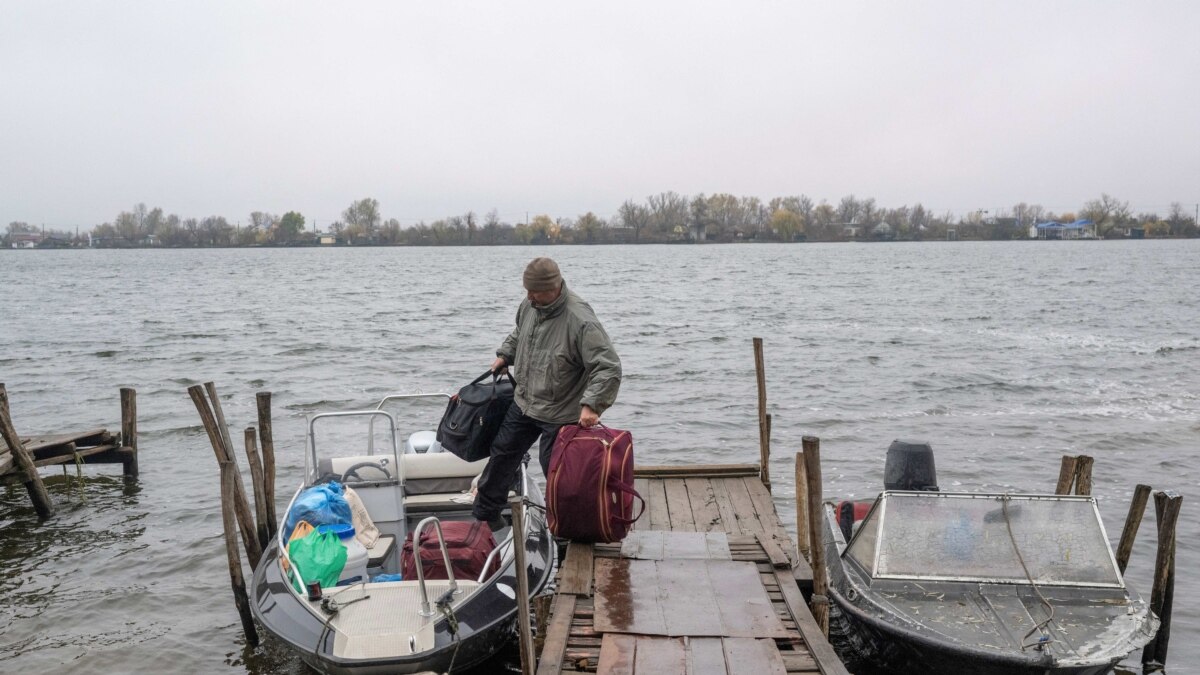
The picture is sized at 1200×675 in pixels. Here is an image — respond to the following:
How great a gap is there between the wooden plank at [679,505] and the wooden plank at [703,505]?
0.04 metres

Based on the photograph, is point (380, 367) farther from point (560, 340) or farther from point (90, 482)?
point (560, 340)

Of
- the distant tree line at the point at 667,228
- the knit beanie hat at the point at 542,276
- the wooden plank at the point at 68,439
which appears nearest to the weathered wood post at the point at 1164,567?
the knit beanie hat at the point at 542,276

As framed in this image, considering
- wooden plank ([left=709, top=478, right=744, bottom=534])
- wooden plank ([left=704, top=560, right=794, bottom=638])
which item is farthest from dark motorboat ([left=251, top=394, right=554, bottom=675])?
wooden plank ([left=709, top=478, right=744, bottom=534])

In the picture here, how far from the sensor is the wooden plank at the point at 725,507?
868cm

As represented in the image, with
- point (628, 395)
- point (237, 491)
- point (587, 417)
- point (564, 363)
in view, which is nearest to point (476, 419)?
point (564, 363)

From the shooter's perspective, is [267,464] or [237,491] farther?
[267,464]

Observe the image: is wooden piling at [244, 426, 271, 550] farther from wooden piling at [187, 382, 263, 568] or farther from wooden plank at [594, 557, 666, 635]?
wooden plank at [594, 557, 666, 635]

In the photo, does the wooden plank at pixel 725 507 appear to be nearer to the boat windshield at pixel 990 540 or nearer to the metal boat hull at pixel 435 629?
the boat windshield at pixel 990 540

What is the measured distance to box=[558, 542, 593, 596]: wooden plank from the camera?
6574mm

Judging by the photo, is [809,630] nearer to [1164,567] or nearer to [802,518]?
[802,518]

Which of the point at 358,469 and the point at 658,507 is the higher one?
the point at 358,469

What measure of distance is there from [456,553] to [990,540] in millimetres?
4078

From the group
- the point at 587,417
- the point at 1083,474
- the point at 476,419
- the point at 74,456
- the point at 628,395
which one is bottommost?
the point at 628,395

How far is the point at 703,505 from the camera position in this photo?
30.7 ft
